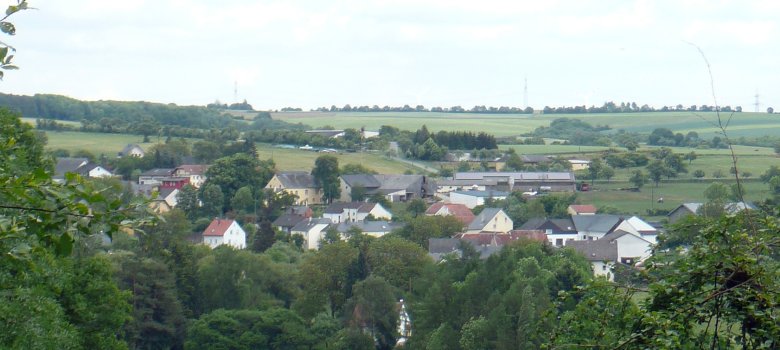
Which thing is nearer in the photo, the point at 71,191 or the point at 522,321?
the point at 71,191

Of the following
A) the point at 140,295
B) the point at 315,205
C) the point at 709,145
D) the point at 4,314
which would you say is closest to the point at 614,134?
the point at 709,145

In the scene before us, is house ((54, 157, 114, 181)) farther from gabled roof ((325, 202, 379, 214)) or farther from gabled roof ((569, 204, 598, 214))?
gabled roof ((569, 204, 598, 214))

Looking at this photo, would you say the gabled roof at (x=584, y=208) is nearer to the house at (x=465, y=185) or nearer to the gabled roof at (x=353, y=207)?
the gabled roof at (x=353, y=207)

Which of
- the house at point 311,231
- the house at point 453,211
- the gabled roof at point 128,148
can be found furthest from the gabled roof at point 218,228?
the gabled roof at point 128,148

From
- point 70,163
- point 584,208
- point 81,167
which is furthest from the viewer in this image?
point 70,163

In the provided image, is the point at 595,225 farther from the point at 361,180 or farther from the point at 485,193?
the point at 361,180

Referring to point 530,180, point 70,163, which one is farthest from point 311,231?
point 70,163

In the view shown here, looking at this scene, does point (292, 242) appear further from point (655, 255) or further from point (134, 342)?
point (655, 255)
